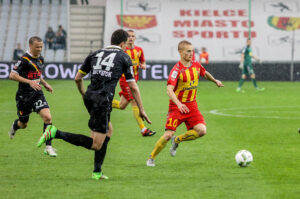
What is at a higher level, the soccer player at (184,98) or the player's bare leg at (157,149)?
the soccer player at (184,98)

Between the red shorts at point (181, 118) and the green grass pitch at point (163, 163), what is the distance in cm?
56

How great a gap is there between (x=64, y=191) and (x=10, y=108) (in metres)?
11.2

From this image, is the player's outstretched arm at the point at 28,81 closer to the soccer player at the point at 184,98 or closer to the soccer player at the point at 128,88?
the soccer player at the point at 184,98

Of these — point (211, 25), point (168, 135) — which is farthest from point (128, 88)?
point (211, 25)

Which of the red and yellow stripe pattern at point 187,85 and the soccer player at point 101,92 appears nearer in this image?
the soccer player at point 101,92

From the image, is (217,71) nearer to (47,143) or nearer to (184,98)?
(47,143)

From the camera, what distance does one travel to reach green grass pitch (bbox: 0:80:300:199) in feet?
22.8

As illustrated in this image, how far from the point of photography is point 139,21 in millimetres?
39188

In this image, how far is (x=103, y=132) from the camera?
7402 millimetres

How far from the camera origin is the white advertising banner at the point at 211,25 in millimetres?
38875

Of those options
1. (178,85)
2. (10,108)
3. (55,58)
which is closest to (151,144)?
(178,85)

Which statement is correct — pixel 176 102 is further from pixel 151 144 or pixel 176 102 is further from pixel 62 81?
pixel 62 81

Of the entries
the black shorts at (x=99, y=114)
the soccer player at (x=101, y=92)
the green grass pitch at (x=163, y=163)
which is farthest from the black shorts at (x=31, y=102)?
the black shorts at (x=99, y=114)

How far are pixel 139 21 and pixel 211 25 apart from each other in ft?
15.6
